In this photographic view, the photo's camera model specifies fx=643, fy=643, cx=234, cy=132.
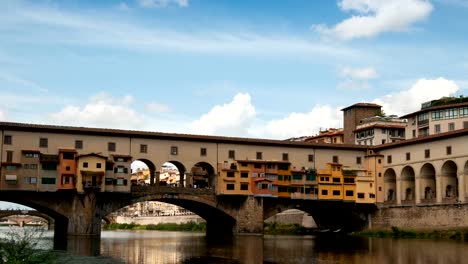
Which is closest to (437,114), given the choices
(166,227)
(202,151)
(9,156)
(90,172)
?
(202,151)

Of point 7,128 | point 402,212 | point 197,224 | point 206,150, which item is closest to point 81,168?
point 7,128

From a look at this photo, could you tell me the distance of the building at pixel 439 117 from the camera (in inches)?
3472

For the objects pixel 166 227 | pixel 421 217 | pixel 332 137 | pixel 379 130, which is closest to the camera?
pixel 421 217

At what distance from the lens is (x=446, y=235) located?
64.6 m

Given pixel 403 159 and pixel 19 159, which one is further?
pixel 403 159

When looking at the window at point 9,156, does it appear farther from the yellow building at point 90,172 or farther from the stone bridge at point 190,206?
the yellow building at point 90,172

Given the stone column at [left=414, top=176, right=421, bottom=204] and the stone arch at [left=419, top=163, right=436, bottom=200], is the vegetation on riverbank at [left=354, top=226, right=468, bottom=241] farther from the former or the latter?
the stone arch at [left=419, top=163, right=436, bottom=200]

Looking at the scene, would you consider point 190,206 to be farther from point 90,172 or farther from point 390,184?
point 390,184

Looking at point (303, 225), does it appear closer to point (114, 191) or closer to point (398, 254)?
point (114, 191)

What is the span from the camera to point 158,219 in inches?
5714

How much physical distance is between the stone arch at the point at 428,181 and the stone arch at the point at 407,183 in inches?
102

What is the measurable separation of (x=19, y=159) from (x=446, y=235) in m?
43.3

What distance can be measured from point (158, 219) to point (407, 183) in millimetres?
79507

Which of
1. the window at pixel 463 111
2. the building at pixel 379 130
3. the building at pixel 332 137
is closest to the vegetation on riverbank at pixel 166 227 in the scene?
the building at pixel 332 137
